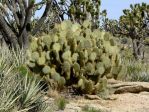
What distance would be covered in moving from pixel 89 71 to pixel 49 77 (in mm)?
864

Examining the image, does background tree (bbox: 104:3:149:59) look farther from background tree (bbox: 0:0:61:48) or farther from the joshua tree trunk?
background tree (bbox: 0:0:61:48)

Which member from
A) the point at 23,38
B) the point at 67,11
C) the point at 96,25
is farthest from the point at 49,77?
the point at 96,25

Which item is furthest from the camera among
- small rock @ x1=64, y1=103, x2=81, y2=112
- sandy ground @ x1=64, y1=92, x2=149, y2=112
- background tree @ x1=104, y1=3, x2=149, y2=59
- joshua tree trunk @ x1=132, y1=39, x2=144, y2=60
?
joshua tree trunk @ x1=132, y1=39, x2=144, y2=60

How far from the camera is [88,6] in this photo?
2116cm

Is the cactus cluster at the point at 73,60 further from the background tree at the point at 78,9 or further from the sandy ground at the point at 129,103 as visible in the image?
the background tree at the point at 78,9

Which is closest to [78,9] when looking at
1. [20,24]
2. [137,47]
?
[20,24]

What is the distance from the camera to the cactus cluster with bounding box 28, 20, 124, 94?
9.96 m

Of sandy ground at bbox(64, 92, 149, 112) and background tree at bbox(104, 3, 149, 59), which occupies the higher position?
background tree at bbox(104, 3, 149, 59)

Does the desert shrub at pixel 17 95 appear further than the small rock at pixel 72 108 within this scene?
No

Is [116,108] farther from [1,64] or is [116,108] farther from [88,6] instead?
[88,6]

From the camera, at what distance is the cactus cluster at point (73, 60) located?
9961mm

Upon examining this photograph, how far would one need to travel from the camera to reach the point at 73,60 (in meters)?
10.1

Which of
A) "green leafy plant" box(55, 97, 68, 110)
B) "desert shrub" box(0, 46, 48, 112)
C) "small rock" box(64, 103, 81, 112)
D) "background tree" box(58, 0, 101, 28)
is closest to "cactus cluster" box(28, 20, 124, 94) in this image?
"small rock" box(64, 103, 81, 112)

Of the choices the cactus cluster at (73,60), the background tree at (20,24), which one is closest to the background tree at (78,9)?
the background tree at (20,24)
